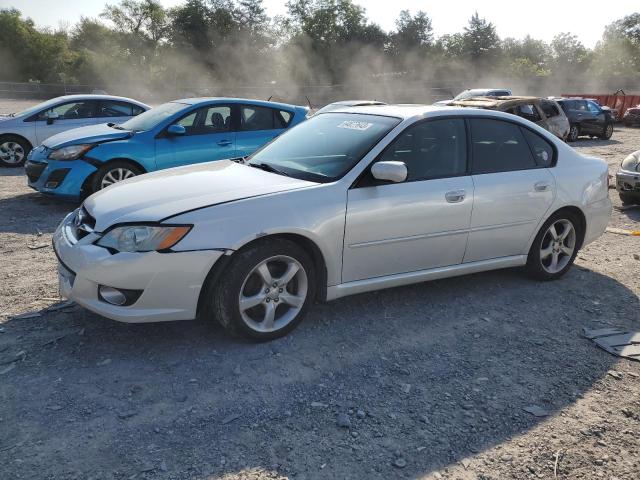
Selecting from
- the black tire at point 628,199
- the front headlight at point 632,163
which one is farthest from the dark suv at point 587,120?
the black tire at point 628,199

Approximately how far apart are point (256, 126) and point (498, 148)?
4.48 meters

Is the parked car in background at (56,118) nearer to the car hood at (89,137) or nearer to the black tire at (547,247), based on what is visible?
the car hood at (89,137)

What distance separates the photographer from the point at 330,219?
12.4ft

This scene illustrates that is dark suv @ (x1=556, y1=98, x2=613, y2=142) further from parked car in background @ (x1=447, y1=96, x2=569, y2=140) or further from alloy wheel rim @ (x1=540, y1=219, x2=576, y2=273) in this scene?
alloy wheel rim @ (x1=540, y1=219, x2=576, y2=273)

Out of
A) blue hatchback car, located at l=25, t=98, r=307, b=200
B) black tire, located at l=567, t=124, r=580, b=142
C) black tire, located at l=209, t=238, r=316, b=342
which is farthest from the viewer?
black tire, located at l=567, t=124, r=580, b=142

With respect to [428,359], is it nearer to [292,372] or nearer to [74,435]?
[292,372]

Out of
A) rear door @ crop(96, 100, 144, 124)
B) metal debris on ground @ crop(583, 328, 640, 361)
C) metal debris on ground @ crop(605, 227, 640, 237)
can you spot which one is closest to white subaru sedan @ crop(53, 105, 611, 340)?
metal debris on ground @ crop(583, 328, 640, 361)

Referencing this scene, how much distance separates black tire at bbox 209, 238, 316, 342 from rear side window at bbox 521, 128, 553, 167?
2.39 metres

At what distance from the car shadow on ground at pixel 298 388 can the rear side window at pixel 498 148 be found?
1140mm

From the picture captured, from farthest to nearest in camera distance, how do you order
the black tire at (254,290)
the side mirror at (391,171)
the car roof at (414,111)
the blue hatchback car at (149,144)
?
the blue hatchback car at (149,144) → the car roof at (414,111) → the side mirror at (391,171) → the black tire at (254,290)

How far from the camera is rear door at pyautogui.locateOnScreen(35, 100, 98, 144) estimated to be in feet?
35.0

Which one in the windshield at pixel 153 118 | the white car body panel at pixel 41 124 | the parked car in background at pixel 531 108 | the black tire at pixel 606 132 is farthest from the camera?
the black tire at pixel 606 132

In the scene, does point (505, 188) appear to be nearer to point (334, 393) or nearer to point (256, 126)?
point (334, 393)

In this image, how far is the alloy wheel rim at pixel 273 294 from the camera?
11.9ft
